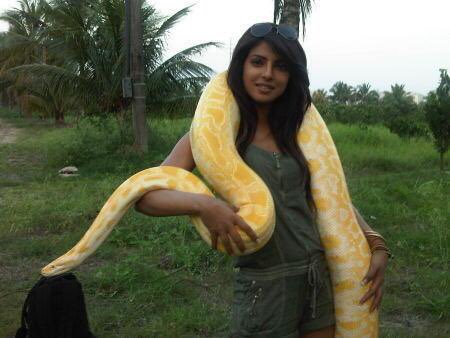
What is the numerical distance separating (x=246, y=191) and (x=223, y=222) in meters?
0.17

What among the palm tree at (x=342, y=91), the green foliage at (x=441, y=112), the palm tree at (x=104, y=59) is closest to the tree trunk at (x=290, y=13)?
the green foliage at (x=441, y=112)

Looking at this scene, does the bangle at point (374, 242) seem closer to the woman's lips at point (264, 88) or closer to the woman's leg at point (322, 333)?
the woman's leg at point (322, 333)

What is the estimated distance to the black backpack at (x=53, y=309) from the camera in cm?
305

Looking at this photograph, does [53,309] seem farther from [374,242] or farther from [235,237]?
[374,242]

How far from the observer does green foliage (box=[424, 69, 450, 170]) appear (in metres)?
11.2

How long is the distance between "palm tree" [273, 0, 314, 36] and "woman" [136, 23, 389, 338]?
16.5 feet

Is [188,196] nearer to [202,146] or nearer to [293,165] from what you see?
[202,146]

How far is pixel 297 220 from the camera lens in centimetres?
199

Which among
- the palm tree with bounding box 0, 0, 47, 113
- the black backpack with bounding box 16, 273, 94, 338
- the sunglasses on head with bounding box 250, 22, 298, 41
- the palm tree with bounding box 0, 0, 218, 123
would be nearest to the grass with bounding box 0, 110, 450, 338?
the black backpack with bounding box 16, 273, 94, 338

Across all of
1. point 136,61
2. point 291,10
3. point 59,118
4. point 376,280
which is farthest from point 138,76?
point 59,118

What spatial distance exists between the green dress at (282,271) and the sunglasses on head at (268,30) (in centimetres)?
A: 40

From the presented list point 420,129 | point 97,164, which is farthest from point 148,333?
point 420,129

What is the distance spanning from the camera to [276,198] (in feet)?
6.40

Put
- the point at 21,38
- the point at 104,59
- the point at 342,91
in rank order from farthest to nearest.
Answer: the point at 342,91 → the point at 21,38 → the point at 104,59
